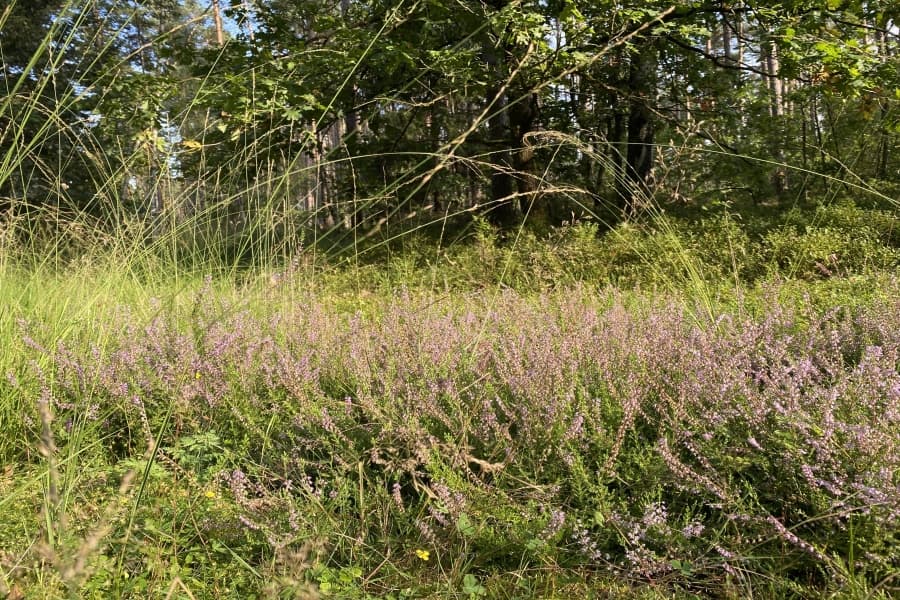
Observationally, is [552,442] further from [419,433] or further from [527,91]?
[527,91]

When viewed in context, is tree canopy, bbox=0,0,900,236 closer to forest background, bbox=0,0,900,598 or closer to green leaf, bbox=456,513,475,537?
forest background, bbox=0,0,900,598

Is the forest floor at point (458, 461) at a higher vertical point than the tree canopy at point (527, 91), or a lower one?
lower

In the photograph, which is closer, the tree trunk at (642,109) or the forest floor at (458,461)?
the forest floor at (458,461)

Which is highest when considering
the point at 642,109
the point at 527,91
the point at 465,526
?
the point at 642,109

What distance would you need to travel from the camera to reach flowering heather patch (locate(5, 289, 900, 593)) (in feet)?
4.33

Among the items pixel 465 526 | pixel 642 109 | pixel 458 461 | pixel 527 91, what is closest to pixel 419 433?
pixel 458 461

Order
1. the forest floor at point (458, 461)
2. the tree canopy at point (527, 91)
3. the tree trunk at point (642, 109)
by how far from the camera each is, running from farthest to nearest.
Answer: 1. the tree trunk at point (642, 109)
2. the tree canopy at point (527, 91)
3. the forest floor at point (458, 461)

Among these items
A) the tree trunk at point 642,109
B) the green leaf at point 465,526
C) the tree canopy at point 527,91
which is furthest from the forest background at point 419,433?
the tree trunk at point 642,109

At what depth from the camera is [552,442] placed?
65.0 inches

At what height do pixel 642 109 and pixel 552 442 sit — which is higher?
pixel 642 109

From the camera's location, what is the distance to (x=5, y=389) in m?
2.07

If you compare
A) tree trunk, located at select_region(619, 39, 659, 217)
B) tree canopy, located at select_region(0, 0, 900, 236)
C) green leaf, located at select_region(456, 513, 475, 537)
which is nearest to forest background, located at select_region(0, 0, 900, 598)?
green leaf, located at select_region(456, 513, 475, 537)

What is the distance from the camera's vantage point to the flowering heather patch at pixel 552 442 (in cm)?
132

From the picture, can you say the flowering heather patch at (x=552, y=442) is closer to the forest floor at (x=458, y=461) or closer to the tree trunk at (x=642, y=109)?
the forest floor at (x=458, y=461)
